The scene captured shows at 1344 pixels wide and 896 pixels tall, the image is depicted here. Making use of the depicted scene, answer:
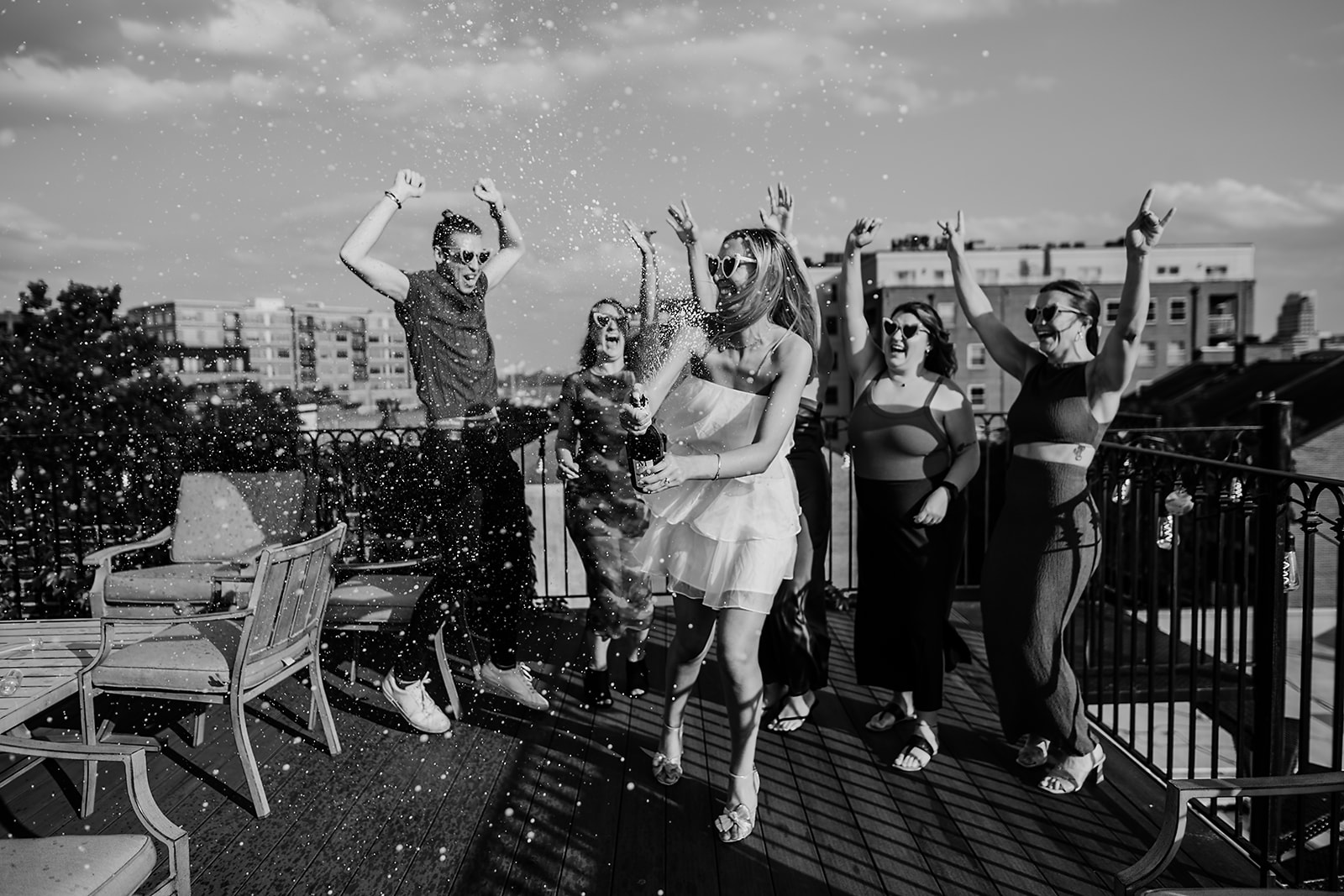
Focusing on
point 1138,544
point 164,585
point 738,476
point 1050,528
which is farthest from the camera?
point 164,585

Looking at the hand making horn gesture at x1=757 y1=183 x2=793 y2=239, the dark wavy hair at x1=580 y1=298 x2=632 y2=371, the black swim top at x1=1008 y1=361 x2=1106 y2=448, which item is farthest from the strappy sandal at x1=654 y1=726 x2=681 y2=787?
the hand making horn gesture at x1=757 y1=183 x2=793 y2=239

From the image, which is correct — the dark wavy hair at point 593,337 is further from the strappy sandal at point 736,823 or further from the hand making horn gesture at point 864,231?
the strappy sandal at point 736,823

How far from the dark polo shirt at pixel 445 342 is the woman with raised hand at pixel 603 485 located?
468 millimetres

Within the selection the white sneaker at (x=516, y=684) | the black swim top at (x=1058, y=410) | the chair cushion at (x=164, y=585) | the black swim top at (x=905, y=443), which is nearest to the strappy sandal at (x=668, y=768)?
the white sneaker at (x=516, y=684)

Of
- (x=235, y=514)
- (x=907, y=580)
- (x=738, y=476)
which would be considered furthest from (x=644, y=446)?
(x=235, y=514)

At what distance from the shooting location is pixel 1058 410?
2.86 m

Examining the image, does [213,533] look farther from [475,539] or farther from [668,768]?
[668,768]

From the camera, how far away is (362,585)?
13.1ft

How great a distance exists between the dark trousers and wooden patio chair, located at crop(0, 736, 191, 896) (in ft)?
4.73

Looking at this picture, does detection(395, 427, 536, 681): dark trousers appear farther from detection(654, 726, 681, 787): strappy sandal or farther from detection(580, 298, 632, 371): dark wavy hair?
detection(654, 726, 681, 787): strappy sandal

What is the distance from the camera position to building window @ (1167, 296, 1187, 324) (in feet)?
176

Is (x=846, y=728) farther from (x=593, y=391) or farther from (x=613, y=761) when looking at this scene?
(x=593, y=391)

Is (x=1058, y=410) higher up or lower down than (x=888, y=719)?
A: higher up

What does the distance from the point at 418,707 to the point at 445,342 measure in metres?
1.61
